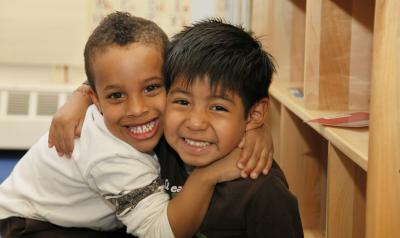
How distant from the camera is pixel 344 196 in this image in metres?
1.20

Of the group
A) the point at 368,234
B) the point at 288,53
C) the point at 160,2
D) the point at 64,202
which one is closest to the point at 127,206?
the point at 64,202

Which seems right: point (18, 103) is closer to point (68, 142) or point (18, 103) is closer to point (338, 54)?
point (68, 142)

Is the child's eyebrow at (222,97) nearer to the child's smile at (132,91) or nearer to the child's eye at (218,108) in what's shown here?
the child's eye at (218,108)

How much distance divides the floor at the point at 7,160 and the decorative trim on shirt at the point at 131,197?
1.48 metres

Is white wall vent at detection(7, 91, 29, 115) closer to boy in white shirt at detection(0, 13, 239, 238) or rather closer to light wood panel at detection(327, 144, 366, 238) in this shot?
boy in white shirt at detection(0, 13, 239, 238)

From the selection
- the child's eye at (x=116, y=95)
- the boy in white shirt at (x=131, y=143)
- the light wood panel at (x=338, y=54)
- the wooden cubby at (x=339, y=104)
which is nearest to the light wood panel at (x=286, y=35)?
the wooden cubby at (x=339, y=104)

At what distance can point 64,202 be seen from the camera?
1204 mm

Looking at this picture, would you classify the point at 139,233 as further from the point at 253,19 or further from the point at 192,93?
the point at 253,19

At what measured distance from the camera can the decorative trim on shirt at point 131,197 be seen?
3.41ft

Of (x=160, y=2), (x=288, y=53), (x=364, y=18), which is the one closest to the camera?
(x=364, y=18)

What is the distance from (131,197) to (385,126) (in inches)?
19.9

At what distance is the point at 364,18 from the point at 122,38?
61 cm

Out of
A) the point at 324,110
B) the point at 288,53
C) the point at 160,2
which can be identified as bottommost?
the point at 324,110

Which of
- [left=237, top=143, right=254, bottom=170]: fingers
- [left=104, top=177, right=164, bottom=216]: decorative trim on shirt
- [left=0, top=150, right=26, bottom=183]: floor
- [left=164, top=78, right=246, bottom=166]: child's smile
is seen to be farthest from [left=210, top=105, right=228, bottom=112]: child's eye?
[left=0, top=150, right=26, bottom=183]: floor
